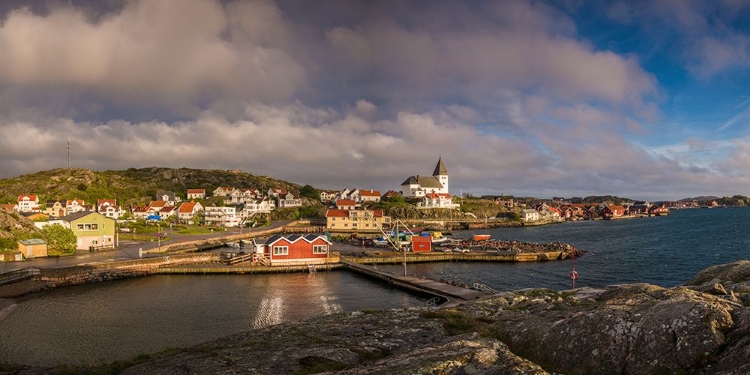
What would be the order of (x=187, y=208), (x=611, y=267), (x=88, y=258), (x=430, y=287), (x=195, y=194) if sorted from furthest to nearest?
(x=195, y=194) < (x=187, y=208) < (x=611, y=267) < (x=88, y=258) < (x=430, y=287)

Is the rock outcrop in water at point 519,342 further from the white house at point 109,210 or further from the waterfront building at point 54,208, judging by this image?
the waterfront building at point 54,208

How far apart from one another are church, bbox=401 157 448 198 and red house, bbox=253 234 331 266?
112m

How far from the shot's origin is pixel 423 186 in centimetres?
17125

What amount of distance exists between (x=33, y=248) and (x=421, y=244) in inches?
2050

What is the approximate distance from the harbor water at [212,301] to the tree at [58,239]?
1843 centimetres

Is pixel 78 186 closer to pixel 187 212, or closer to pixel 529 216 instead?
pixel 187 212

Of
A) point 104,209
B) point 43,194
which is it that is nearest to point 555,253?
point 104,209

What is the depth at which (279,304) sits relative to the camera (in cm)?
3816

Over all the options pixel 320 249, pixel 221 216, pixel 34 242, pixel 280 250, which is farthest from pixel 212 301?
pixel 221 216

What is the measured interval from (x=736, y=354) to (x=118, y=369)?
19992mm

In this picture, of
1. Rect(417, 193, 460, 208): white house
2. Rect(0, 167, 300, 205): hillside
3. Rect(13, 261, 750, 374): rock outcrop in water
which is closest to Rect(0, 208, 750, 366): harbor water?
Rect(13, 261, 750, 374): rock outcrop in water

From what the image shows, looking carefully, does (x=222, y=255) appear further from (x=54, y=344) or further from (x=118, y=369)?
(x=118, y=369)

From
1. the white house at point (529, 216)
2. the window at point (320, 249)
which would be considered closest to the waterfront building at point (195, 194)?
the white house at point (529, 216)

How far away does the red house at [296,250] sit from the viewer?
56.8 meters
